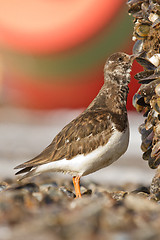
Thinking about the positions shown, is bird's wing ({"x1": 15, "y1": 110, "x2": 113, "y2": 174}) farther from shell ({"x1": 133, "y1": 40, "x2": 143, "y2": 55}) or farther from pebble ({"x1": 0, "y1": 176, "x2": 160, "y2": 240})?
pebble ({"x1": 0, "y1": 176, "x2": 160, "y2": 240})

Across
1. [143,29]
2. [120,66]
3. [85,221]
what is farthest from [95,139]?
[85,221]

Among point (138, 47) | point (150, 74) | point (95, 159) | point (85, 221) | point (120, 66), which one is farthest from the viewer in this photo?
point (120, 66)

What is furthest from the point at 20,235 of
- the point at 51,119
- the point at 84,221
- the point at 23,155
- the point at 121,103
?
the point at 51,119

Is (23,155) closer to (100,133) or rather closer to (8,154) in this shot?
(8,154)

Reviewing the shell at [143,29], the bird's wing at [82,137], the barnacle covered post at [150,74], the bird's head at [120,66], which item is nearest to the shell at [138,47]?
the barnacle covered post at [150,74]

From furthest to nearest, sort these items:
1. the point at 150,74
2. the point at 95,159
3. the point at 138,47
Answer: the point at 95,159, the point at 138,47, the point at 150,74

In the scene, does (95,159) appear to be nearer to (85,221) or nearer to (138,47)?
(138,47)

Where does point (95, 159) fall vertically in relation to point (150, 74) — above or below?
below
